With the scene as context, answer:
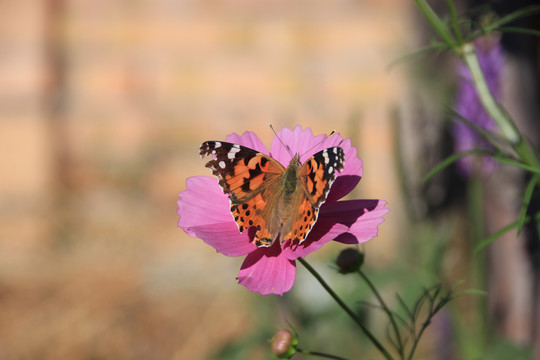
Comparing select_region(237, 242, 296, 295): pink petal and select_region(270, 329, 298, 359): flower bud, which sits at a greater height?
select_region(237, 242, 296, 295): pink petal

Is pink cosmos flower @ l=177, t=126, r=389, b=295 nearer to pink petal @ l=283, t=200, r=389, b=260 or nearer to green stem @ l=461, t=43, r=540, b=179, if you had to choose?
pink petal @ l=283, t=200, r=389, b=260

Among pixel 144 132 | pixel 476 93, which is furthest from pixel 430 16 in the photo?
pixel 144 132

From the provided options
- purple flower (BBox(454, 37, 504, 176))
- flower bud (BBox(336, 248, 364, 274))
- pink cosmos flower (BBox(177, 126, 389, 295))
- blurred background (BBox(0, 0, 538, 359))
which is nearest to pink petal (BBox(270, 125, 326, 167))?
pink cosmos flower (BBox(177, 126, 389, 295))

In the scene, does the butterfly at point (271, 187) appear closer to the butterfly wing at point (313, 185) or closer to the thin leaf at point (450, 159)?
the butterfly wing at point (313, 185)

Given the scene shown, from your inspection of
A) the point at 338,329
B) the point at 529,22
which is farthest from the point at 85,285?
the point at 529,22

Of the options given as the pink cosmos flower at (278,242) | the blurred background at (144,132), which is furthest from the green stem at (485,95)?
the blurred background at (144,132)

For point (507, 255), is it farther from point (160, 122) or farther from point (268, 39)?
point (160, 122)
